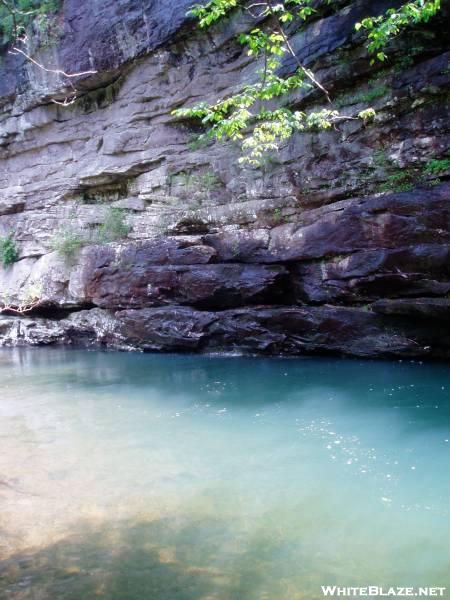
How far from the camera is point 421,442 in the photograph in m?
5.61

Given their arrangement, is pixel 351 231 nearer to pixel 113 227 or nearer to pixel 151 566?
pixel 113 227

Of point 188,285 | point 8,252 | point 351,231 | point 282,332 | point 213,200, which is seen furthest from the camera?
point 8,252

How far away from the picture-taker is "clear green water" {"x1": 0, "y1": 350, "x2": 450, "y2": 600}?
3229 millimetres

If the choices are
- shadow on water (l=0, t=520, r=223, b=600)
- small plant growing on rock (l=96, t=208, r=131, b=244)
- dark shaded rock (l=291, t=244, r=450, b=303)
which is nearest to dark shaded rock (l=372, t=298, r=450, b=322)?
dark shaded rock (l=291, t=244, r=450, b=303)

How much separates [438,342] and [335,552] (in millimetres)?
8200

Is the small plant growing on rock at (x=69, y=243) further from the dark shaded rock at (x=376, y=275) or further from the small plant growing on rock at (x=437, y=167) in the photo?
the small plant growing on rock at (x=437, y=167)

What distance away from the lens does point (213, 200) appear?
14.5m

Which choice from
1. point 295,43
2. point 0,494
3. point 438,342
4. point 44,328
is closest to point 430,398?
point 438,342

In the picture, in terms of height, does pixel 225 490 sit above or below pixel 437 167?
below

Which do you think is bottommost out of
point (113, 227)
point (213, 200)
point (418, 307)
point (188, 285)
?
point (418, 307)

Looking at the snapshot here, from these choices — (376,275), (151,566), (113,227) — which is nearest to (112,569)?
(151,566)

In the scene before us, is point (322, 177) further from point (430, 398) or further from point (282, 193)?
point (430, 398)

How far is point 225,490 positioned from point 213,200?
36.1 feet

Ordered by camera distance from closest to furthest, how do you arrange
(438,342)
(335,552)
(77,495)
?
(335,552) < (77,495) < (438,342)
